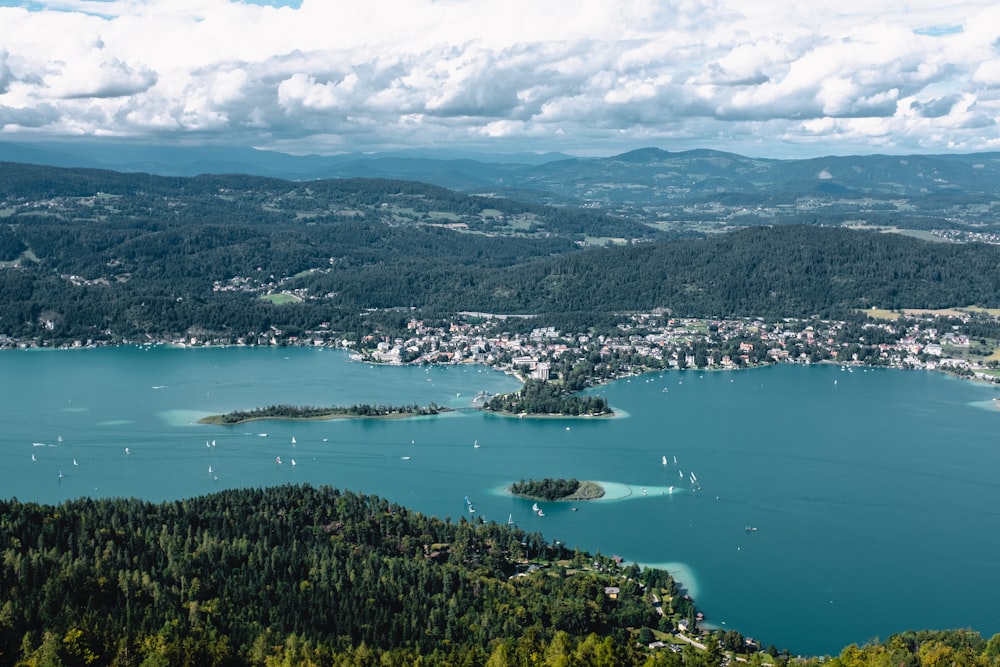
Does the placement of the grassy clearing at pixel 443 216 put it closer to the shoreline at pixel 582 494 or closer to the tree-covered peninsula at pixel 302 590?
the shoreline at pixel 582 494

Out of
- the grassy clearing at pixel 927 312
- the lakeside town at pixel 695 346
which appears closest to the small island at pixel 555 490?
the lakeside town at pixel 695 346

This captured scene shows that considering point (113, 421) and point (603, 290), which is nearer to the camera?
point (113, 421)

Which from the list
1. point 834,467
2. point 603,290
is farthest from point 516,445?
point 603,290

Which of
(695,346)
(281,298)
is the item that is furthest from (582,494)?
(281,298)

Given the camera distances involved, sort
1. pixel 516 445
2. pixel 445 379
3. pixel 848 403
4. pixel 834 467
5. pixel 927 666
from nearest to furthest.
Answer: pixel 927 666 < pixel 834 467 < pixel 516 445 < pixel 848 403 < pixel 445 379

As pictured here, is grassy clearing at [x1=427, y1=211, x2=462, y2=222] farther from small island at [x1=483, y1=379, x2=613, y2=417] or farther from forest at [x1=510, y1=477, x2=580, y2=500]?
forest at [x1=510, y1=477, x2=580, y2=500]

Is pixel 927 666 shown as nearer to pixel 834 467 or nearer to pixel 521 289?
pixel 834 467

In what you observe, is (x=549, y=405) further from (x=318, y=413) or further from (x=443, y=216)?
(x=443, y=216)
